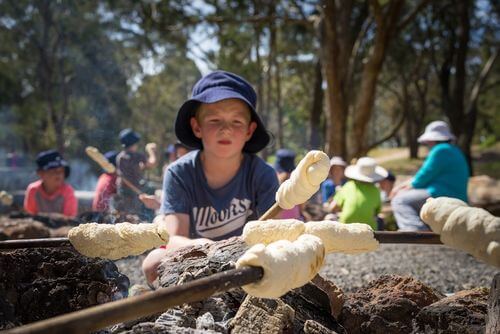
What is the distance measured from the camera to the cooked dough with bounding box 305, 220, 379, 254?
146 cm

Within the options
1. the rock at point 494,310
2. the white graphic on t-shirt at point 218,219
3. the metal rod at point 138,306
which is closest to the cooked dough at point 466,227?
the rock at point 494,310

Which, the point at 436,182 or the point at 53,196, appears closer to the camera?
the point at 436,182

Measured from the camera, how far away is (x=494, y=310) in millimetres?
1417

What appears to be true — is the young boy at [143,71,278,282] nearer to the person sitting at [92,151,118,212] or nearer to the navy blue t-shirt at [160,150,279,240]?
the navy blue t-shirt at [160,150,279,240]

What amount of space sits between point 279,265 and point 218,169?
6.04ft

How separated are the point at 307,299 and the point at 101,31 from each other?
18837 millimetres

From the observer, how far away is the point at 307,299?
179 centimetres

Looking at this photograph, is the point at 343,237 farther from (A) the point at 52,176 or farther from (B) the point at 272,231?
(A) the point at 52,176

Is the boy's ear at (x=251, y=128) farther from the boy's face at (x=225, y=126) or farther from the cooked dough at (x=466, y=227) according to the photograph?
the cooked dough at (x=466, y=227)

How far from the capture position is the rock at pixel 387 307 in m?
1.74

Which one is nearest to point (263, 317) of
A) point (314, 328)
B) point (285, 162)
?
point (314, 328)

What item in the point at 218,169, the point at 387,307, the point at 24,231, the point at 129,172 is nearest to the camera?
the point at 387,307

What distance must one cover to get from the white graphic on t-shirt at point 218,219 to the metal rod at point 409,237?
141 cm

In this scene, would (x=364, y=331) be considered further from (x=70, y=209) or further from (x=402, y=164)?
(x=402, y=164)
